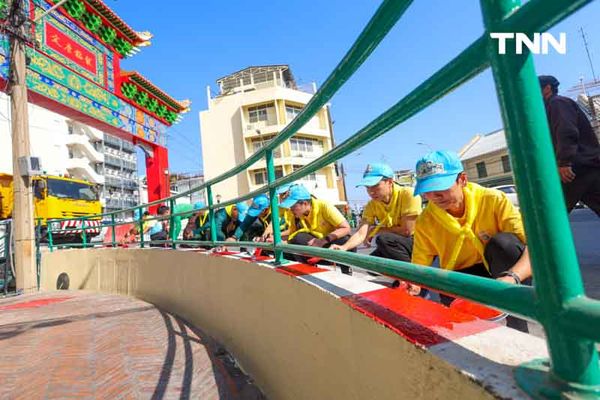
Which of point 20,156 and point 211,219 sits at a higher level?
point 20,156

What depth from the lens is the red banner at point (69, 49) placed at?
941 cm

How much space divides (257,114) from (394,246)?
30228 mm

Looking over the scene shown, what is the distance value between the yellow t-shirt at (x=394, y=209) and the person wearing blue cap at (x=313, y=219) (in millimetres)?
242

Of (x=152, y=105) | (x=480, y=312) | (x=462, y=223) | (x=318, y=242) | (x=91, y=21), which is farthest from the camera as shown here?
(x=152, y=105)

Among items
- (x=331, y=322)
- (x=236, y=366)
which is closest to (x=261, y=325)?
(x=236, y=366)

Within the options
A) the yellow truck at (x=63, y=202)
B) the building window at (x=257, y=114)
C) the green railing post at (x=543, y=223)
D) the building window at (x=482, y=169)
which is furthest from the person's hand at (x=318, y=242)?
the building window at (x=257, y=114)

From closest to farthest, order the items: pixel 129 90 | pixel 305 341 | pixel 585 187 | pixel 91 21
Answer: pixel 305 341
pixel 585 187
pixel 91 21
pixel 129 90

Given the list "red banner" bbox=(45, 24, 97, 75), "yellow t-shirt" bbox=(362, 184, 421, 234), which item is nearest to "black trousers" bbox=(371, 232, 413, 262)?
"yellow t-shirt" bbox=(362, 184, 421, 234)

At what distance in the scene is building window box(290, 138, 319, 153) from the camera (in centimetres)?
3044

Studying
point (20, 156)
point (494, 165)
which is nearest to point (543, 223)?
point (494, 165)

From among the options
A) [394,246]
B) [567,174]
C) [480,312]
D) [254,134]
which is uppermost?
[254,134]

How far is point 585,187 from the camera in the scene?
247 centimetres

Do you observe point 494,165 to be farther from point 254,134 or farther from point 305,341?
point 254,134

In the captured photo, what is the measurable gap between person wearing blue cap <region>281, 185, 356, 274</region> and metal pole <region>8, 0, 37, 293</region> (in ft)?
21.9
